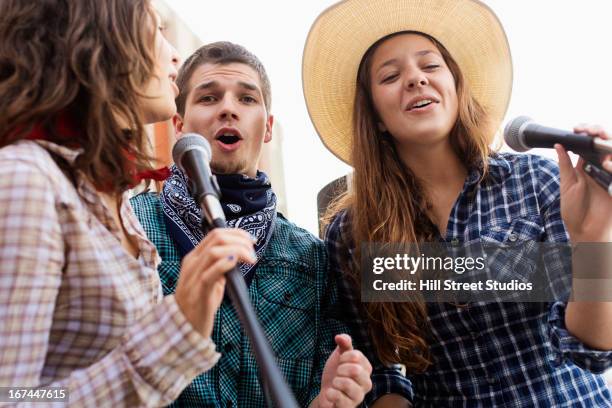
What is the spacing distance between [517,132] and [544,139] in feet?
0.34

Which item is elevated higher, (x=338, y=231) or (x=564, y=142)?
(x=564, y=142)

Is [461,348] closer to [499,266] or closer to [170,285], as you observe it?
[499,266]

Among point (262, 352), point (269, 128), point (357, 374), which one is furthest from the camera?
point (269, 128)

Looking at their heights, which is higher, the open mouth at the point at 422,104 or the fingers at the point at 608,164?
the fingers at the point at 608,164

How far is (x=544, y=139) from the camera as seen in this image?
1.50 m

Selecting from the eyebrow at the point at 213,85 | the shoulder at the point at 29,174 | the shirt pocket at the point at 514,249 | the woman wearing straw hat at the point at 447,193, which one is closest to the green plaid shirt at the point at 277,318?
the woman wearing straw hat at the point at 447,193

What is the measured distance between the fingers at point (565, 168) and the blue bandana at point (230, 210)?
0.98m

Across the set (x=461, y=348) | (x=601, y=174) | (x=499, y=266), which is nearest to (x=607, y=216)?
(x=601, y=174)

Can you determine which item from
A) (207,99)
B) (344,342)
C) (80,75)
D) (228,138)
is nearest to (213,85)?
(207,99)

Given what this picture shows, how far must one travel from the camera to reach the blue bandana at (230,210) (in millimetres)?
2023

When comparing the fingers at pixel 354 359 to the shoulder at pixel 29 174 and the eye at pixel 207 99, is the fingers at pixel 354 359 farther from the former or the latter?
the eye at pixel 207 99

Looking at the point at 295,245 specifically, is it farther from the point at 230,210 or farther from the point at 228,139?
the point at 228,139

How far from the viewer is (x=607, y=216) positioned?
1560 mm

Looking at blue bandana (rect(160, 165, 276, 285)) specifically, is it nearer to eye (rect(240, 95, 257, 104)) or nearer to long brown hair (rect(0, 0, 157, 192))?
eye (rect(240, 95, 257, 104))
